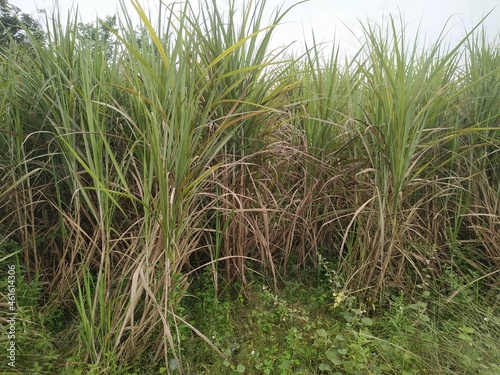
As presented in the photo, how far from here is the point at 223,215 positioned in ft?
4.86

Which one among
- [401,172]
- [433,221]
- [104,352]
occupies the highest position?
[401,172]

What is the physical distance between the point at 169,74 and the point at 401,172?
88 centimetres

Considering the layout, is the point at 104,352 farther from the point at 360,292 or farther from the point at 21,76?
the point at 21,76

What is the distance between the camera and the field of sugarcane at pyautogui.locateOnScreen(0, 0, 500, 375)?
1.18m

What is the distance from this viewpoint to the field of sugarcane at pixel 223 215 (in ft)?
3.88

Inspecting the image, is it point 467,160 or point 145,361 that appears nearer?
point 145,361

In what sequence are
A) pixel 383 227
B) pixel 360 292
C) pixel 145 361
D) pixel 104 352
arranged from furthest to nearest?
pixel 360 292 < pixel 383 227 < pixel 145 361 < pixel 104 352

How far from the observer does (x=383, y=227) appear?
4.41ft

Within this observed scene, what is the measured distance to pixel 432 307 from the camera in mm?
1521

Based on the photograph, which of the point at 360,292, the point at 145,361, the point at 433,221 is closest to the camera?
the point at 145,361

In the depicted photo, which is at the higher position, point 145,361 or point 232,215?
point 232,215

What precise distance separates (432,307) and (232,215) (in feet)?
3.00

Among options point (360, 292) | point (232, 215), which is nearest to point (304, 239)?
point (360, 292)

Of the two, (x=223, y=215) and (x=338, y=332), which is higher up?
(x=223, y=215)
